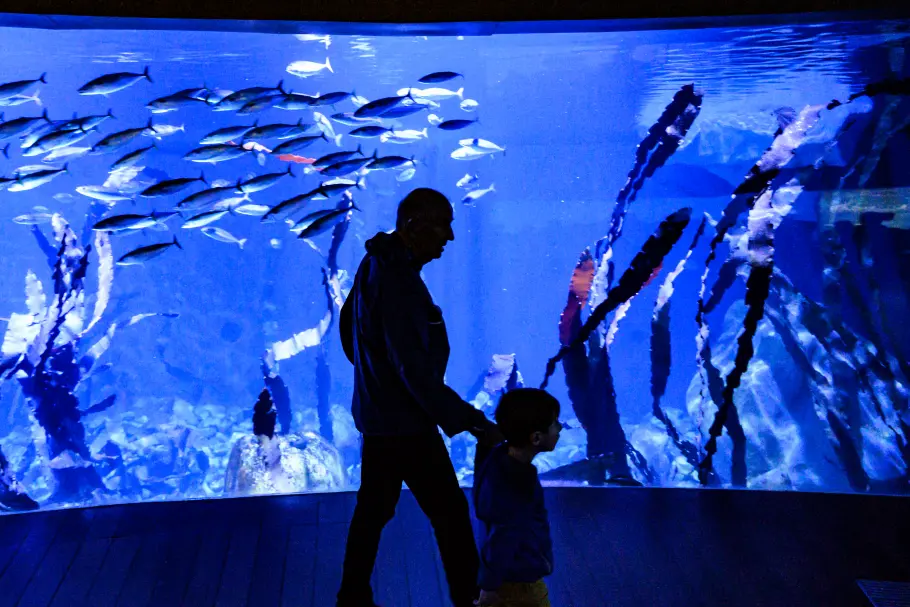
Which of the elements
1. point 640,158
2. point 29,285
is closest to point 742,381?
point 640,158

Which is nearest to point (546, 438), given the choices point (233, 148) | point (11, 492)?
point (233, 148)

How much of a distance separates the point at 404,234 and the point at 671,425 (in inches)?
139

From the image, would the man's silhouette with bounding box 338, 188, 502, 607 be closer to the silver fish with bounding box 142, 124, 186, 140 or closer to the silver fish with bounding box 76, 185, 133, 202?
the silver fish with bounding box 76, 185, 133, 202

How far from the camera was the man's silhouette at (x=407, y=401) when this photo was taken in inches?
105

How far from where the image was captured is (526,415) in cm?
236

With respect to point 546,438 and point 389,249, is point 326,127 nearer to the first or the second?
point 389,249

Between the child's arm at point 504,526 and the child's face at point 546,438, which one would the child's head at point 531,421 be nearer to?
the child's face at point 546,438

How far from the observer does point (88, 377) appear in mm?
5492

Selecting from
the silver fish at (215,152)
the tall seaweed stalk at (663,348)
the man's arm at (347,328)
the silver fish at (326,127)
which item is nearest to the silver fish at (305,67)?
the silver fish at (326,127)

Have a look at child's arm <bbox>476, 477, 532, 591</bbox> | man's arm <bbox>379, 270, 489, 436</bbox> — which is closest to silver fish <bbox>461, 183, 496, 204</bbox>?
man's arm <bbox>379, 270, 489, 436</bbox>

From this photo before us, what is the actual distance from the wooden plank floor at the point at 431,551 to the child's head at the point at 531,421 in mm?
1407

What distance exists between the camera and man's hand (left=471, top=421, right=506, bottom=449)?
2533 millimetres

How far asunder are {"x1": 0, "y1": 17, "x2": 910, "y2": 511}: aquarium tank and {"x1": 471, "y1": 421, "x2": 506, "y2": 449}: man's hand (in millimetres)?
2885

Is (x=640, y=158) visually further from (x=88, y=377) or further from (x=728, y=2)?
(x=88, y=377)
